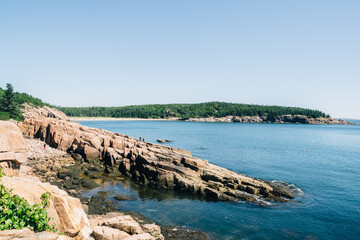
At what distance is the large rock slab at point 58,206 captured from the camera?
470 inches

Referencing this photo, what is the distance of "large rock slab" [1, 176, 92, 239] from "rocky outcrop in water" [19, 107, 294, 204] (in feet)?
63.8

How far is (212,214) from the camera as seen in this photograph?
2462 centimetres

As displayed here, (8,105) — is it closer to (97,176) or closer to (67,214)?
(97,176)

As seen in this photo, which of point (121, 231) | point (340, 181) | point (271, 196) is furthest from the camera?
point (340, 181)

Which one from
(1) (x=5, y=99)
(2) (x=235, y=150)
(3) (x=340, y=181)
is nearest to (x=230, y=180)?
(3) (x=340, y=181)

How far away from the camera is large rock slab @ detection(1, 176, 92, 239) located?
11.9 metres

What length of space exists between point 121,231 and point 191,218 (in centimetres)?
1073

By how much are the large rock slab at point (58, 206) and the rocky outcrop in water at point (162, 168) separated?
1946 centimetres

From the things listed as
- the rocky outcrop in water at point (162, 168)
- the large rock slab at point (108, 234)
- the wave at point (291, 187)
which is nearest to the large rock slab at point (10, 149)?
the large rock slab at point (108, 234)

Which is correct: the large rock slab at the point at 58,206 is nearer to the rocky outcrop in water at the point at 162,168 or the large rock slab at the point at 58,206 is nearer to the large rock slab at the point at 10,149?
the large rock slab at the point at 10,149

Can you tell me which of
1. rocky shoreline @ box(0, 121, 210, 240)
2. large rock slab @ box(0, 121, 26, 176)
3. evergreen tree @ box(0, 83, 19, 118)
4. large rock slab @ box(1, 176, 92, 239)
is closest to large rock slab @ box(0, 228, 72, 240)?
rocky shoreline @ box(0, 121, 210, 240)

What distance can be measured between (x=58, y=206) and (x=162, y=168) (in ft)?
73.7

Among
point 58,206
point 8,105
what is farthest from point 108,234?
point 8,105

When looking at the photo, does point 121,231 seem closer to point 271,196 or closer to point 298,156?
point 271,196
